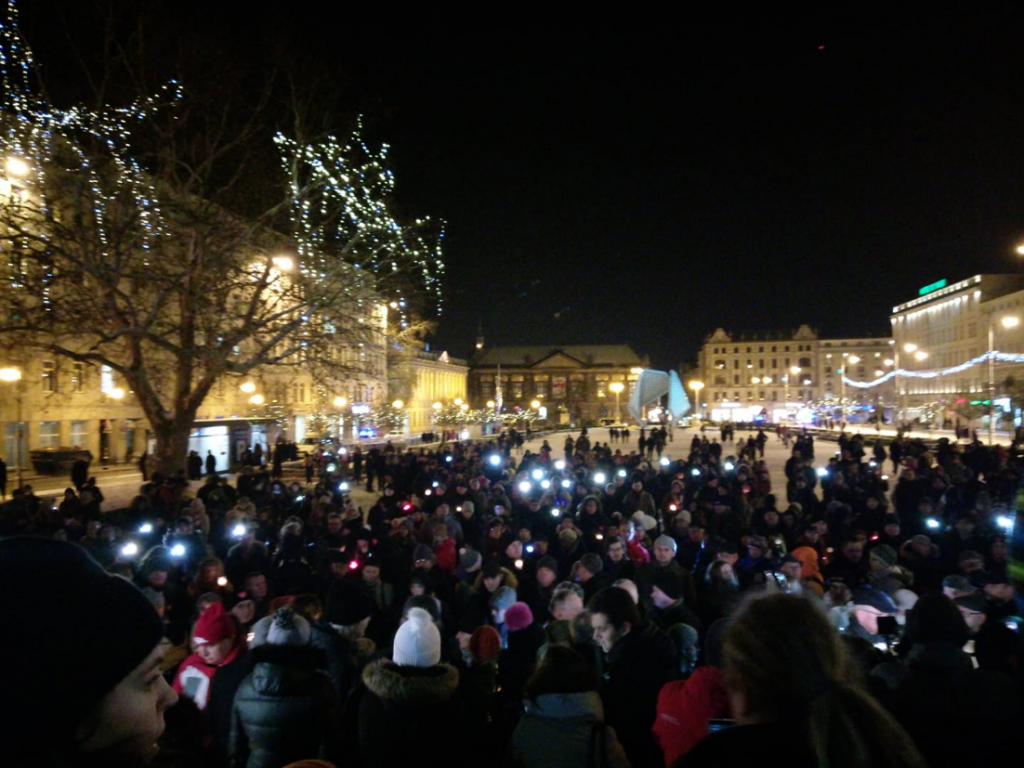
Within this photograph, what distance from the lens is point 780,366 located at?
405 ft

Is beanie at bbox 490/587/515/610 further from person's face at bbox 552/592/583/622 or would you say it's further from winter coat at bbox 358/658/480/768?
winter coat at bbox 358/658/480/768

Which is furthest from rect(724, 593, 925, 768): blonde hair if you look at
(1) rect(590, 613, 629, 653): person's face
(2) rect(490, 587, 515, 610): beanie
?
(2) rect(490, 587, 515, 610): beanie

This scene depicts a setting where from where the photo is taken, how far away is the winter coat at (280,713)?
3160mm

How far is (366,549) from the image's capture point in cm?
867

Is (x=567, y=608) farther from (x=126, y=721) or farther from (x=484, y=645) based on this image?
(x=126, y=721)

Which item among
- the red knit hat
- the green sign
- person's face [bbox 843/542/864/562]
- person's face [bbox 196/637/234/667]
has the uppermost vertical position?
the green sign

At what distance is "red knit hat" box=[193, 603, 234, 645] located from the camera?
4031mm

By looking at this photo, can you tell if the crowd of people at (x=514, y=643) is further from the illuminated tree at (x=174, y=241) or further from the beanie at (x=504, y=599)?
the illuminated tree at (x=174, y=241)

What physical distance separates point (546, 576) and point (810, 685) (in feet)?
17.3

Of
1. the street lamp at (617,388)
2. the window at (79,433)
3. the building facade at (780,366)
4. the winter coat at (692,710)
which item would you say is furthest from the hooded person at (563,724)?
the building facade at (780,366)

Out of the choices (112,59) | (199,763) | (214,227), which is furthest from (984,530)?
(112,59)

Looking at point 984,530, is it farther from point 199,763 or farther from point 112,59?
point 112,59

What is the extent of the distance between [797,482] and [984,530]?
19.0ft

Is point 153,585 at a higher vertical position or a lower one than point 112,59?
lower
